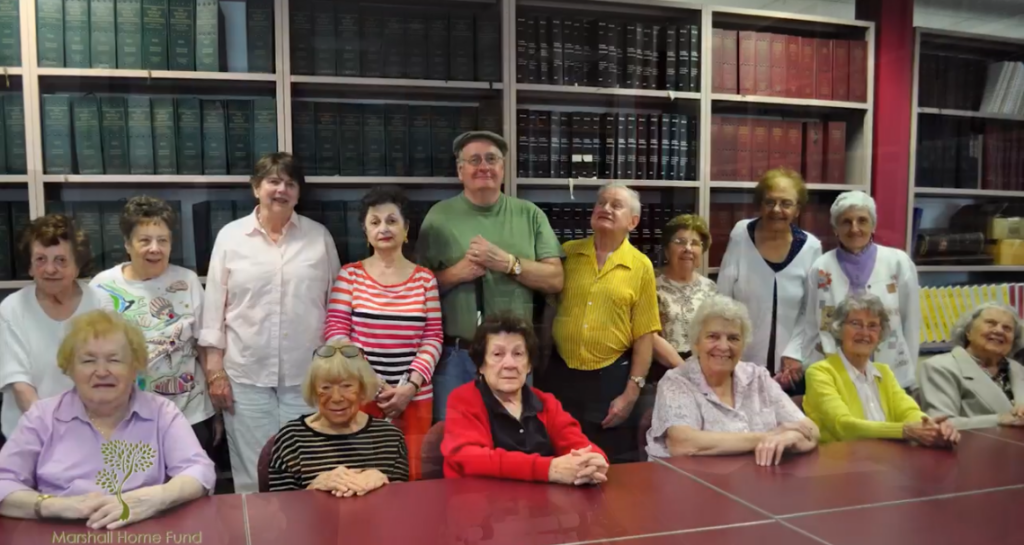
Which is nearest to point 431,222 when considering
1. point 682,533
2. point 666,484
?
point 666,484

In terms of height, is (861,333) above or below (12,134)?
below

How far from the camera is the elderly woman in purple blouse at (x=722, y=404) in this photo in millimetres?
2057

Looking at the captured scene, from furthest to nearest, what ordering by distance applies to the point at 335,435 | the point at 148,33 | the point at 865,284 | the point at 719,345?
the point at 865,284 < the point at 719,345 < the point at 148,33 < the point at 335,435

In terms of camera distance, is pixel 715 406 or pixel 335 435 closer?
pixel 335 435

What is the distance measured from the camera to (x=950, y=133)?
2.87 metres

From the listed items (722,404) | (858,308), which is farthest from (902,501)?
(858,308)

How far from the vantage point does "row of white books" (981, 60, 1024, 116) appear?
9.60 ft

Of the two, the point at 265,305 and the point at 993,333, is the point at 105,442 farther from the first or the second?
the point at 993,333

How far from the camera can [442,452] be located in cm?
189

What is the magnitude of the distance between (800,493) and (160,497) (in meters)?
1.45

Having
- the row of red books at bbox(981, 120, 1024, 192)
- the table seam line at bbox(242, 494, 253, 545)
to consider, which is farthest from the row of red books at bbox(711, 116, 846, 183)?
the table seam line at bbox(242, 494, 253, 545)

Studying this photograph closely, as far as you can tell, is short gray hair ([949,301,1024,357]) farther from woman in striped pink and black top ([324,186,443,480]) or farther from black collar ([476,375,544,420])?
woman in striped pink and black top ([324,186,443,480])

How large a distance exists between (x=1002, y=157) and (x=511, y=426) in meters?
2.37

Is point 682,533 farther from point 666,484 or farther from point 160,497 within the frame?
point 160,497
